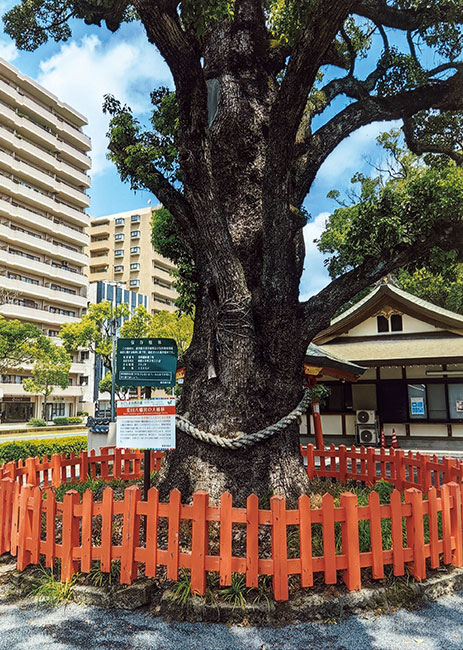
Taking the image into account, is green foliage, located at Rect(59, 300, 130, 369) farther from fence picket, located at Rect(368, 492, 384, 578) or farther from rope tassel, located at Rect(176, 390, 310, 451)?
fence picket, located at Rect(368, 492, 384, 578)

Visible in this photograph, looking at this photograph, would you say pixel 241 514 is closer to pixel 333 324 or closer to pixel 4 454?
pixel 4 454

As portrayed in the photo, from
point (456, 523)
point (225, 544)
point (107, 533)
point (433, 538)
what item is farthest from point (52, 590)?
point (456, 523)

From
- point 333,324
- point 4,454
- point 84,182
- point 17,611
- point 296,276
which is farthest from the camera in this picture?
point 84,182

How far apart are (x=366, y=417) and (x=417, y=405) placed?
Result: 196 cm

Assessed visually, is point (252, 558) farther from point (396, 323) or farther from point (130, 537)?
point (396, 323)

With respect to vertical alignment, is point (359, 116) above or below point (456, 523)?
above

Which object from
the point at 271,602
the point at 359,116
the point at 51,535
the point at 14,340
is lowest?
the point at 271,602

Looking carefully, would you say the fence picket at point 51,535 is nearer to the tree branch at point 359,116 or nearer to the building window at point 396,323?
the tree branch at point 359,116

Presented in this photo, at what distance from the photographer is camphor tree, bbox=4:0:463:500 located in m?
5.39

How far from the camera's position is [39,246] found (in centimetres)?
4744

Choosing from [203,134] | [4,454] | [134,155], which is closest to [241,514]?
[203,134]

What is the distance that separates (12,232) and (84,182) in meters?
13.3

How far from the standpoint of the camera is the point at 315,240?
29031 mm

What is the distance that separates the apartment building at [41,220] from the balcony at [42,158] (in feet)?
0.32
